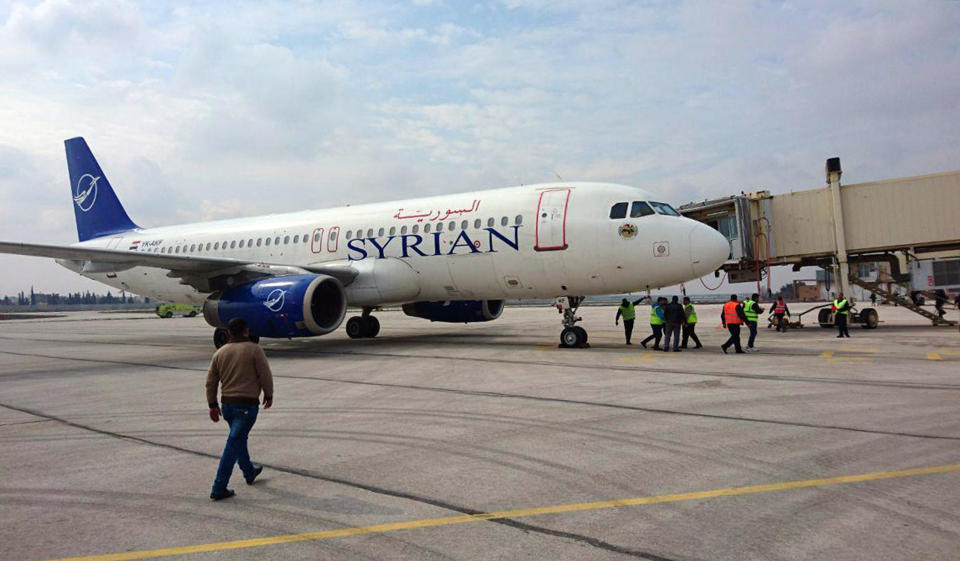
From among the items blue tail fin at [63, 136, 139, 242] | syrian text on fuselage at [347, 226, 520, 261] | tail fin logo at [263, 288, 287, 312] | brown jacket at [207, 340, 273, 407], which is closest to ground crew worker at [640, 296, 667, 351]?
syrian text on fuselage at [347, 226, 520, 261]

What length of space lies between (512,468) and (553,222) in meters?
10.2

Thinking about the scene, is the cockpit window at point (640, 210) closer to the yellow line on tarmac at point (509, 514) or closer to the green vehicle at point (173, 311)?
the yellow line on tarmac at point (509, 514)

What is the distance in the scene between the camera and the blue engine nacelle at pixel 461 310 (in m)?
20.5

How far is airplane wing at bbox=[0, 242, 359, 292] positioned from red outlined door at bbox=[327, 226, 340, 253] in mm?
→ 496

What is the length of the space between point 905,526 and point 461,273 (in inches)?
513

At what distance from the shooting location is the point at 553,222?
49.7 feet

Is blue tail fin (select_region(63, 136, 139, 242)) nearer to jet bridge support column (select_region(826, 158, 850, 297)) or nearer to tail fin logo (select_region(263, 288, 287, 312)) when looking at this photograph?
tail fin logo (select_region(263, 288, 287, 312))

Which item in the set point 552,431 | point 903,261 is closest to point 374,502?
point 552,431

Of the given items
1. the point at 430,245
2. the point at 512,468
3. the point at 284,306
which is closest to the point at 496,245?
the point at 430,245

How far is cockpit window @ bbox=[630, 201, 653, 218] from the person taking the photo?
14508 mm

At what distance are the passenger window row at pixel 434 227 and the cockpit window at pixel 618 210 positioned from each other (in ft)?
6.98

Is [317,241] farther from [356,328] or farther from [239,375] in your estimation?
[239,375]

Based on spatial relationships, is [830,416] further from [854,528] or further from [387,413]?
[387,413]

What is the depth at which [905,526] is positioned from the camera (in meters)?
3.93
